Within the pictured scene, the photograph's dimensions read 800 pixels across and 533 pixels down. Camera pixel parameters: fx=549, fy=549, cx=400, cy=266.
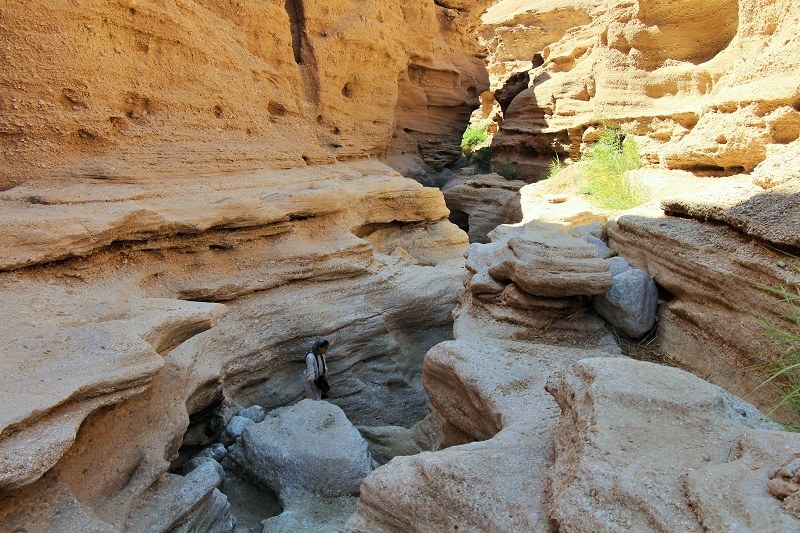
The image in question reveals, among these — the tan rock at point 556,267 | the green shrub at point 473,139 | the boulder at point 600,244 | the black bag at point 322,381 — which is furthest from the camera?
the green shrub at point 473,139

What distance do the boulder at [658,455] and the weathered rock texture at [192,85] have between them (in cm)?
501

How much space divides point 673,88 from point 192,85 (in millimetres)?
8241

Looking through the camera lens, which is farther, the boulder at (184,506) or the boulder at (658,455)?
the boulder at (184,506)

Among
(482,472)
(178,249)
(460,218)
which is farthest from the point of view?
(460,218)

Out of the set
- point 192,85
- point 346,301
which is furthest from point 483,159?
point 192,85

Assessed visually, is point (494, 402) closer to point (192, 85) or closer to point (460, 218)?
point (192, 85)

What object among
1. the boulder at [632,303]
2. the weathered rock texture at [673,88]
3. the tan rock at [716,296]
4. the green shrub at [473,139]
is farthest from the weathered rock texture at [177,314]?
the green shrub at [473,139]

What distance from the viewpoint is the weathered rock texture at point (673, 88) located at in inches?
271

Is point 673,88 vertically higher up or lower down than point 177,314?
higher up

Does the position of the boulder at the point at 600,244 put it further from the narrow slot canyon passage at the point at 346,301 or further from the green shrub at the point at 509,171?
the green shrub at the point at 509,171

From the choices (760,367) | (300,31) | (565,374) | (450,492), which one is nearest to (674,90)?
(300,31)

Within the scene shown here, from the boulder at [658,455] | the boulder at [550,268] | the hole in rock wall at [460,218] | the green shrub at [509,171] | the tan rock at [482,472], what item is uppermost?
the boulder at [658,455]

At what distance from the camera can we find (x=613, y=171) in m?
9.35

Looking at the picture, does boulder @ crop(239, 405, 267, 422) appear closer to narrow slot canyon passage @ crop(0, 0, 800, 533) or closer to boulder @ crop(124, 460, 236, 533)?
narrow slot canyon passage @ crop(0, 0, 800, 533)
